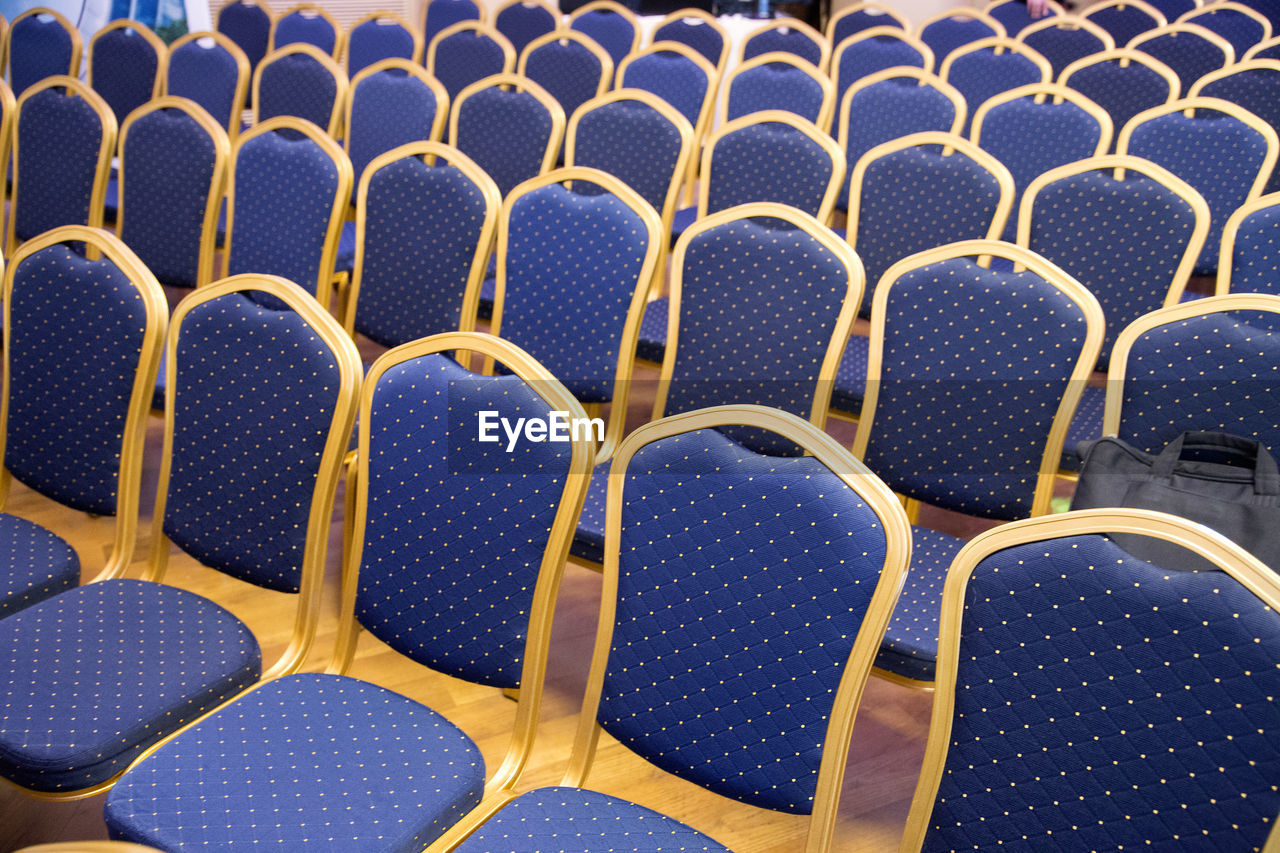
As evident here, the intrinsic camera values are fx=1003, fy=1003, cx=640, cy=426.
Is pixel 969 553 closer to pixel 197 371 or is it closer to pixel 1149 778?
pixel 1149 778

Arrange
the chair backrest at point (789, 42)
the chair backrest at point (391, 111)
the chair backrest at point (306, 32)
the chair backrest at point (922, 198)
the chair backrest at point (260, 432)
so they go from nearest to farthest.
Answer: the chair backrest at point (260, 432) < the chair backrest at point (922, 198) < the chair backrest at point (391, 111) < the chair backrest at point (789, 42) < the chair backrest at point (306, 32)

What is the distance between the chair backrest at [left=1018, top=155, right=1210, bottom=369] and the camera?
8.82 feet

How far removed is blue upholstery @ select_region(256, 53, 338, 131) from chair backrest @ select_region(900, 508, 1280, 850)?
405cm

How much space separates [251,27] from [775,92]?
331 cm

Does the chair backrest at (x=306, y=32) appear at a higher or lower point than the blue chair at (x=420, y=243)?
higher

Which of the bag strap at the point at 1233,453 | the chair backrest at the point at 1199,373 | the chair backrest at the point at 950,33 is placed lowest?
the bag strap at the point at 1233,453

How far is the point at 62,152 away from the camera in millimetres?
3578

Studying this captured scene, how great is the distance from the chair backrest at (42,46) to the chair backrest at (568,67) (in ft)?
7.49

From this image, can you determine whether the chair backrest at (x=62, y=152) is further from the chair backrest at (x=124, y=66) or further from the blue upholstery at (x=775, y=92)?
the blue upholstery at (x=775, y=92)

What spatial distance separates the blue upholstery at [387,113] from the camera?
4227 mm

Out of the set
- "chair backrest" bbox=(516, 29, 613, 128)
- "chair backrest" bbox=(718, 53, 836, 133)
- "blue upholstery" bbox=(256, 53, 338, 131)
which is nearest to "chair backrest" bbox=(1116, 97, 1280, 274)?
"chair backrest" bbox=(718, 53, 836, 133)

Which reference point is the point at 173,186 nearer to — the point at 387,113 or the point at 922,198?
the point at 387,113

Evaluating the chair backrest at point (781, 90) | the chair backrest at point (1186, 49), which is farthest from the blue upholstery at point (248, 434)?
the chair backrest at point (1186, 49)

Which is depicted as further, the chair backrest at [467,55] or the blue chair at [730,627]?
the chair backrest at [467,55]
